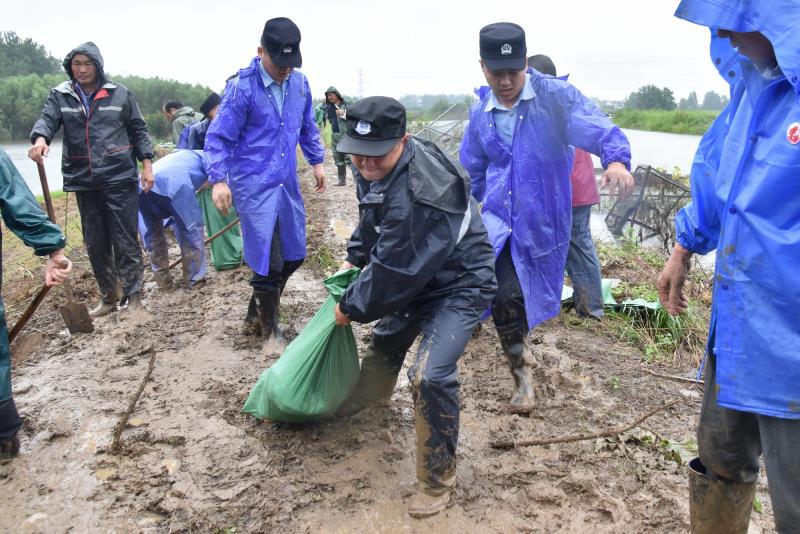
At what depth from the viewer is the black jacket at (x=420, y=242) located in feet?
7.87

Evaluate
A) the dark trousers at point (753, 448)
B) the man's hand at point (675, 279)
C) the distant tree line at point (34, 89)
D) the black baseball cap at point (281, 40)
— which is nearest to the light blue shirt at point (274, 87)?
the black baseball cap at point (281, 40)

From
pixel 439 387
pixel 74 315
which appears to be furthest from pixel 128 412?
pixel 439 387

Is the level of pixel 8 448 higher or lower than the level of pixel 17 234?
lower

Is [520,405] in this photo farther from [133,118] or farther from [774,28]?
[133,118]

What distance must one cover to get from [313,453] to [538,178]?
1.82m

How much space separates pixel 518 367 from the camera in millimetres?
3482

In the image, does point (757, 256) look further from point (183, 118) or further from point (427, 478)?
point (183, 118)

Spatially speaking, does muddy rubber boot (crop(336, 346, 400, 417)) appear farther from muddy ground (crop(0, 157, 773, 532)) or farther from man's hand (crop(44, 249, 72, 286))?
man's hand (crop(44, 249, 72, 286))

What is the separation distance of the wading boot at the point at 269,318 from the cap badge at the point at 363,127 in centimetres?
205

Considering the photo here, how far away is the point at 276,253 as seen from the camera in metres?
4.13

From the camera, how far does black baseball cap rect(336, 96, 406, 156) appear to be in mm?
2385

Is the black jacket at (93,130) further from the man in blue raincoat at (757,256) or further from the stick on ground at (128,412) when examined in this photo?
the man in blue raincoat at (757,256)

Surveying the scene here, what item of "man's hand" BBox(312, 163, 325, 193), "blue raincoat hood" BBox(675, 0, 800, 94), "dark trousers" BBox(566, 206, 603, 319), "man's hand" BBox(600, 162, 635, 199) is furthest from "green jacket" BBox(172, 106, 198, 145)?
"blue raincoat hood" BBox(675, 0, 800, 94)

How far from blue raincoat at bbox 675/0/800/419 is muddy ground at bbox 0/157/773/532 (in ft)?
3.84
